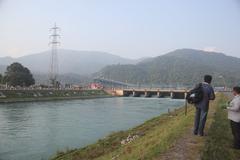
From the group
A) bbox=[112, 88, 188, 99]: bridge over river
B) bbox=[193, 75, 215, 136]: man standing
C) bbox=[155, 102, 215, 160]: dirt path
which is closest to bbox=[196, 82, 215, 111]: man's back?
bbox=[193, 75, 215, 136]: man standing

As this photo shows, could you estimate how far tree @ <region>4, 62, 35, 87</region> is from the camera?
232 feet

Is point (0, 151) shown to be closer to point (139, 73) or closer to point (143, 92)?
point (143, 92)

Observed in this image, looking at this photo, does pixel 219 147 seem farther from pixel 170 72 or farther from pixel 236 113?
pixel 170 72

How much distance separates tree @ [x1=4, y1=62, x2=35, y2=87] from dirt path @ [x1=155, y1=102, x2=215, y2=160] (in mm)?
66160

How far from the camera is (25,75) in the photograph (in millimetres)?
72688

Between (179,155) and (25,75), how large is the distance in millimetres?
69433

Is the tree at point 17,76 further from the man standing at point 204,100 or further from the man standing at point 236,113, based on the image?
the man standing at point 236,113

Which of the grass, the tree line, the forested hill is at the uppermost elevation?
the forested hill

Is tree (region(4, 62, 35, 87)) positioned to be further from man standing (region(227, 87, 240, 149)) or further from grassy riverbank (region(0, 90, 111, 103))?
man standing (region(227, 87, 240, 149))

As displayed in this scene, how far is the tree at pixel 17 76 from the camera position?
70.7m

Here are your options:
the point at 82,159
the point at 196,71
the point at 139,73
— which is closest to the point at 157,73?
the point at 139,73

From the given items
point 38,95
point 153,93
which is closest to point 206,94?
point 38,95

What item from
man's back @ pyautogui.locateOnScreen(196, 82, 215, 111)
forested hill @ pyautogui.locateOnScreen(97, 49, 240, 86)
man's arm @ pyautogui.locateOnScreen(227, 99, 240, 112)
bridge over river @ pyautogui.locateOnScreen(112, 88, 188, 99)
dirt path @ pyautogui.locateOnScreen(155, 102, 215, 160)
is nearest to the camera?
dirt path @ pyautogui.locateOnScreen(155, 102, 215, 160)

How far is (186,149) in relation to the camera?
682cm
